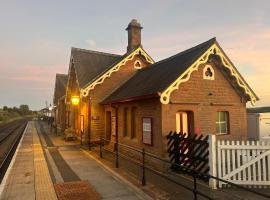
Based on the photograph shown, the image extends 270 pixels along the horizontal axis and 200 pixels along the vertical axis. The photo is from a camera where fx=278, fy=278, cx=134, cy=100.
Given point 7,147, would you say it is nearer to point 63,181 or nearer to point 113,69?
point 113,69

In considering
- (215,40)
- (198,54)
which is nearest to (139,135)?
(198,54)

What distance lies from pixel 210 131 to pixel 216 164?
14.8 ft

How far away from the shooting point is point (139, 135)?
15047 millimetres

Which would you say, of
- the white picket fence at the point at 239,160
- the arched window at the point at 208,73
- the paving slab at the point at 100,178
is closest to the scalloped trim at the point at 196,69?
the arched window at the point at 208,73

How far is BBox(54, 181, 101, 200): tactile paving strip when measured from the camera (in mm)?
8531

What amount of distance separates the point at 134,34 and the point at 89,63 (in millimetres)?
4768

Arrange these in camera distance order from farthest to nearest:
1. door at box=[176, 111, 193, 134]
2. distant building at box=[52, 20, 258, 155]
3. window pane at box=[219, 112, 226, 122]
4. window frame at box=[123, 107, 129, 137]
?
1. window frame at box=[123, 107, 129, 137]
2. window pane at box=[219, 112, 226, 122]
3. door at box=[176, 111, 193, 134]
4. distant building at box=[52, 20, 258, 155]

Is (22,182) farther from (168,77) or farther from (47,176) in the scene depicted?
(168,77)

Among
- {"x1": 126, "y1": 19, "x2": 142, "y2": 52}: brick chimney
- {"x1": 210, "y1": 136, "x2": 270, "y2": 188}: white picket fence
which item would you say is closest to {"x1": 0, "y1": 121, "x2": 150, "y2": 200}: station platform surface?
{"x1": 210, "y1": 136, "x2": 270, "y2": 188}: white picket fence

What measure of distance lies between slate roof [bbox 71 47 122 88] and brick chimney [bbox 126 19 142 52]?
2648mm

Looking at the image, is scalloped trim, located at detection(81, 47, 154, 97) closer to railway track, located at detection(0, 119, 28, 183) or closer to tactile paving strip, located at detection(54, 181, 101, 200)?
railway track, located at detection(0, 119, 28, 183)

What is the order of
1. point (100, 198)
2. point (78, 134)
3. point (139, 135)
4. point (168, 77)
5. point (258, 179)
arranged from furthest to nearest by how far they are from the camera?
point (78, 134), point (139, 135), point (168, 77), point (258, 179), point (100, 198)

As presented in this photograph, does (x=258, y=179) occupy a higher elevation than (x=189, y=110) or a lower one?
lower

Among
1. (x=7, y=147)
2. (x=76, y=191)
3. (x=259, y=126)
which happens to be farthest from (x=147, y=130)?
(x=7, y=147)
